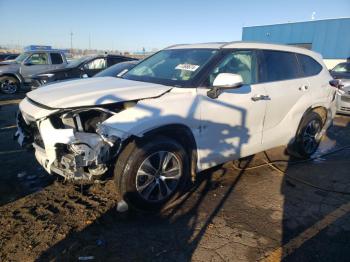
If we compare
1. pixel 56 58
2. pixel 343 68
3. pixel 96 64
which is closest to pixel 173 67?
pixel 96 64

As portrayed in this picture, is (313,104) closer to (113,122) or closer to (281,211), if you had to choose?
(281,211)

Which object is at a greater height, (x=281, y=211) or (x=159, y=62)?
(x=159, y=62)

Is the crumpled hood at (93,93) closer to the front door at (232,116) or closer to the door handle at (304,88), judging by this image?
the front door at (232,116)

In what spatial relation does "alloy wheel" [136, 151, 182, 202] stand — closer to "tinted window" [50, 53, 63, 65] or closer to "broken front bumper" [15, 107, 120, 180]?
"broken front bumper" [15, 107, 120, 180]

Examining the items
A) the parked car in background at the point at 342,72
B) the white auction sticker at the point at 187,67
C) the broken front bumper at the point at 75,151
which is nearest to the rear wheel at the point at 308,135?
the white auction sticker at the point at 187,67

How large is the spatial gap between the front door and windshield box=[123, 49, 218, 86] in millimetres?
230

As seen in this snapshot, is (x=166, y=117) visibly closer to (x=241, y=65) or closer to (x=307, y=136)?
(x=241, y=65)

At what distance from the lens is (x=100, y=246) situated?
9.77ft

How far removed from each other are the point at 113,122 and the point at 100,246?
3.90 ft

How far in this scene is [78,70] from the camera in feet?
36.1

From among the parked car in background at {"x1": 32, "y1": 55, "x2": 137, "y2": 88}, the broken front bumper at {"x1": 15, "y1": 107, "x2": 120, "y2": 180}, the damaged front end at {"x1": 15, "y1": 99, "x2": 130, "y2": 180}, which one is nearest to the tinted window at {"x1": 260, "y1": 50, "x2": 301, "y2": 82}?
the damaged front end at {"x1": 15, "y1": 99, "x2": 130, "y2": 180}

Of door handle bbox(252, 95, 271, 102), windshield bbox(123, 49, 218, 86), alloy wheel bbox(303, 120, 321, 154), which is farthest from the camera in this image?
alloy wheel bbox(303, 120, 321, 154)

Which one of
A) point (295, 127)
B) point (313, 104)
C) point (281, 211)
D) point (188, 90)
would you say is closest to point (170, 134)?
point (188, 90)

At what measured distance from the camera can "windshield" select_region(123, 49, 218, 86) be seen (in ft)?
12.6
